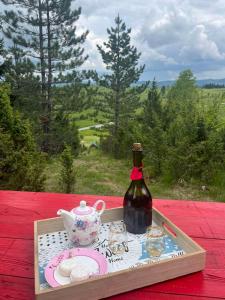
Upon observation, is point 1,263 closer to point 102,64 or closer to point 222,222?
point 222,222

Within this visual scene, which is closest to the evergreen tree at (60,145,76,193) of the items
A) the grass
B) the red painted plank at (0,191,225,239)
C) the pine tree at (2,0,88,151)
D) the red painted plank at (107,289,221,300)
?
the grass

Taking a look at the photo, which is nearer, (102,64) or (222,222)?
(222,222)

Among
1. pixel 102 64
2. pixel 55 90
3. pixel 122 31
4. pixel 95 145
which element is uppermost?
pixel 122 31

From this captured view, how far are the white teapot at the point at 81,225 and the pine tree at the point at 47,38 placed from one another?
6654mm

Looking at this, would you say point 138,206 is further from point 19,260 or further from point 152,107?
point 152,107

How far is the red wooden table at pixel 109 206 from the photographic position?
55cm

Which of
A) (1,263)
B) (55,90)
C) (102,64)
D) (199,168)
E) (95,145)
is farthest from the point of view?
(95,145)

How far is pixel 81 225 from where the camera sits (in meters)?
0.68

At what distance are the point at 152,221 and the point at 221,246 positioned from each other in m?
0.20

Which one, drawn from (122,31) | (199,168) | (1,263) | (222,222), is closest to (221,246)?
(222,222)

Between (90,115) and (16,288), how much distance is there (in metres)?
7.70

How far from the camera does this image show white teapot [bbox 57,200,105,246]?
0.68m

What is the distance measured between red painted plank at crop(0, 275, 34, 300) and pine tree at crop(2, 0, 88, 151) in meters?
6.75

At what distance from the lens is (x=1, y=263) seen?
64 centimetres
